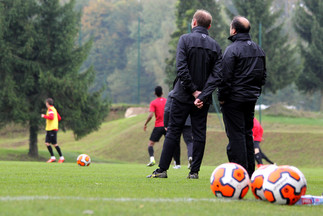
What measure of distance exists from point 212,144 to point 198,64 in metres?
22.8

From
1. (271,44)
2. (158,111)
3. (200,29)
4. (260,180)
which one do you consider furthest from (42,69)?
(260,180)

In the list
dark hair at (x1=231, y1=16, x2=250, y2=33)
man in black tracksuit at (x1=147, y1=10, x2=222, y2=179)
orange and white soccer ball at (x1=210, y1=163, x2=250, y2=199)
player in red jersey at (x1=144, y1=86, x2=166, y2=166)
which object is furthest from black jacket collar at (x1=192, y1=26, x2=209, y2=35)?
player in red jersey at (x1=144, y1=86, x2=166, y2=166)

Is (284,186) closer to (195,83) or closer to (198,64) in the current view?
(195,83)

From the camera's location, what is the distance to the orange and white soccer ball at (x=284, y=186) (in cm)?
543

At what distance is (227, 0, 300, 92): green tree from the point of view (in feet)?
140

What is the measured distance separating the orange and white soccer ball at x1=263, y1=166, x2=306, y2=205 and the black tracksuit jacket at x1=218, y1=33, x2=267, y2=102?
87.3 inches

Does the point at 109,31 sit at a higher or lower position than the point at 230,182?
higher

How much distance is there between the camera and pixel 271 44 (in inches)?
1727

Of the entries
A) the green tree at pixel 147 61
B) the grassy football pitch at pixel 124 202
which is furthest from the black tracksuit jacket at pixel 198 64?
the green tree at pixel 147 61

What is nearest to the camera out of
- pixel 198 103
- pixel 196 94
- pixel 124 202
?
pixel 124 202

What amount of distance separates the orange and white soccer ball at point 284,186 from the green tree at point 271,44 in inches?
1456

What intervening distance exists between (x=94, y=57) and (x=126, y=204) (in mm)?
75659

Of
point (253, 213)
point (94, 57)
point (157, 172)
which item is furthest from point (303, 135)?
point (94, 57)

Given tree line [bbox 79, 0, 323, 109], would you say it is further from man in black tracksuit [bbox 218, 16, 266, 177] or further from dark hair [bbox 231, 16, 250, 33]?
man in black tracksuit [bbox 218, 16, 266, 177]
